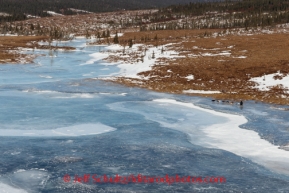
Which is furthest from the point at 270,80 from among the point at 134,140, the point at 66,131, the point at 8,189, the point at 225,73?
the point at 8,189

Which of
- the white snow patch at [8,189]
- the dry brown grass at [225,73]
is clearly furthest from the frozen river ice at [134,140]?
the dry brown grass at [225,73]

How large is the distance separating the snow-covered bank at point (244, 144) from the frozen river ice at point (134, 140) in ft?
0.13

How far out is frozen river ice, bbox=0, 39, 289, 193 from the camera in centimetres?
1202

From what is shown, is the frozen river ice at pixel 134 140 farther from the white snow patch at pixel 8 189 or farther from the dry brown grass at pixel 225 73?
the dry brown grass at pixel 225 73

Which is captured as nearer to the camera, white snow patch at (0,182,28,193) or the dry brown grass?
white snow patch at (0,182,28,193)

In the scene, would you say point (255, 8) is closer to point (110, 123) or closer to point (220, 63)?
point (220, 63)

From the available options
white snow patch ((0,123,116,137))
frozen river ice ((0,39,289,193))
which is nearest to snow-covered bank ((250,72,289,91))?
frozen river ice ((0,39,289,193))

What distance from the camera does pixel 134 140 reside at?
1650 centimetres

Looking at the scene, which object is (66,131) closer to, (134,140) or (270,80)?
(134,140)

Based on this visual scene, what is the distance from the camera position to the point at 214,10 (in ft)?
566

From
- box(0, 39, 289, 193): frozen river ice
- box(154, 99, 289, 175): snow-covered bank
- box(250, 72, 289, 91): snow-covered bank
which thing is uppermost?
box(250, 72, 289, 91): snow-covered bank

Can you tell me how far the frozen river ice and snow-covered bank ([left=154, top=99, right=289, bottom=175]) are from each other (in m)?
0.04

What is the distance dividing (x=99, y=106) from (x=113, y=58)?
28.8 metres

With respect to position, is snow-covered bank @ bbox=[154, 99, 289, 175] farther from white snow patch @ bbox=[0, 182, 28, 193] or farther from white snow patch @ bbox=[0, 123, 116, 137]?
white snow patch @ bbox=[0, 182, 28, 193]
